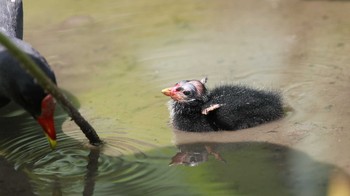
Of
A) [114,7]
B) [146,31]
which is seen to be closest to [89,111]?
[146,31]

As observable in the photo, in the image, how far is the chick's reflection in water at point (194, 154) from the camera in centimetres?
493

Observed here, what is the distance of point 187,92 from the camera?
218 inches

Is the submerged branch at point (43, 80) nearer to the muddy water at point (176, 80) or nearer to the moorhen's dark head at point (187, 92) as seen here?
the muddy water at point (176, 80)

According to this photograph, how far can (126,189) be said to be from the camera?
14.9 ft

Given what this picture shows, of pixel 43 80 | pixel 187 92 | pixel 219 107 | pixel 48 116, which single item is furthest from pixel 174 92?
pixel 43 80

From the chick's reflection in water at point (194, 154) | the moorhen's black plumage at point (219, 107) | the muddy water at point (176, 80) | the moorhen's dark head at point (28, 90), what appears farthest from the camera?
the moorhen's black plumage at point (219, 107)

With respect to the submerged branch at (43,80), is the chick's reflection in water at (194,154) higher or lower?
lower

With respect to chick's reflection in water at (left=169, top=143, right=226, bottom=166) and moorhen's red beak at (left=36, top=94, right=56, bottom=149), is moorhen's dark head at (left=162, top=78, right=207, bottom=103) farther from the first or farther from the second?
moorhen's red beak at (left=36, top=94, right=56, bottom=149)

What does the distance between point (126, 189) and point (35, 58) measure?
2.99 ft

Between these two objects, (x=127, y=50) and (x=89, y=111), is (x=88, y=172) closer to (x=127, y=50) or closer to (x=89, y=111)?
(x=89, y=111)

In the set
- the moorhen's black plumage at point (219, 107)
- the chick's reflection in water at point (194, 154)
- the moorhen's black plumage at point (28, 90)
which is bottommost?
the chick's reflection in water at point (194, 154)

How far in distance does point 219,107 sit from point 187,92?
0.80 feet

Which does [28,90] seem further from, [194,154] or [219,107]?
[219,107]

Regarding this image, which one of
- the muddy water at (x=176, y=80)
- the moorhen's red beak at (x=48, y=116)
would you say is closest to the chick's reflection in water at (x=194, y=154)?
the muddy water at (x=176, y=80)
